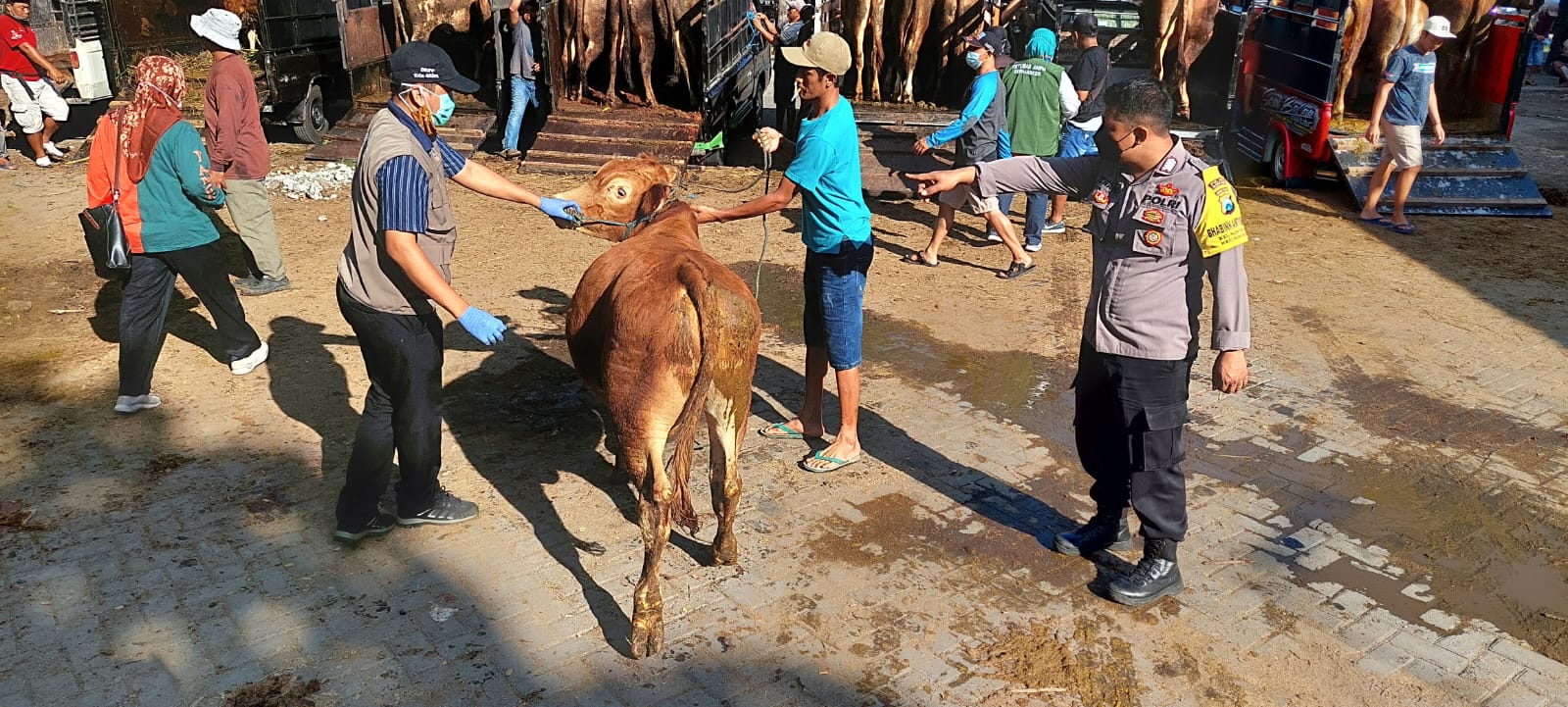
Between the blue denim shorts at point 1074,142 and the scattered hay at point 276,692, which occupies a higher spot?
the blue denim shorts at point 1074,142

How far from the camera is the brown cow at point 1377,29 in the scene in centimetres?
1034

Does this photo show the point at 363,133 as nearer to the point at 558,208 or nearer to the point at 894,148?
the point at 894,148

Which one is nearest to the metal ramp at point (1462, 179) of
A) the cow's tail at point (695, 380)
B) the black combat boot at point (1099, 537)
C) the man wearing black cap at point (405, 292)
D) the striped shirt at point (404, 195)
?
the black combat boot at point (1099, 537)

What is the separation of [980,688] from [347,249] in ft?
9.12

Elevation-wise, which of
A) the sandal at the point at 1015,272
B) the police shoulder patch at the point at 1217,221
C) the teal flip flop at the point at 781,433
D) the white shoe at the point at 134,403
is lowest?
the teal flip flop at the point at 781,433

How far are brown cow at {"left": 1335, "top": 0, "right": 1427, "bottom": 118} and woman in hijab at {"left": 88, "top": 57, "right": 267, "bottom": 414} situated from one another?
958cm

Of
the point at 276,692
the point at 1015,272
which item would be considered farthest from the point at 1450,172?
the point at 276,692

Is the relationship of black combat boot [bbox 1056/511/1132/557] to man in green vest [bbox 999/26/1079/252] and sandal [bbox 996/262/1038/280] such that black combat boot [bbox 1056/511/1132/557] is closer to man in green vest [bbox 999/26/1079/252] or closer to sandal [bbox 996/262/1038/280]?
sandal [bbox 996/262/1038/280]

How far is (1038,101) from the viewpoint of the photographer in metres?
8.55

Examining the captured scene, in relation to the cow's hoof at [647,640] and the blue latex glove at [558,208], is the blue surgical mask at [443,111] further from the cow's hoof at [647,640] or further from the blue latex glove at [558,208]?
the cow's hoof at [647,640]

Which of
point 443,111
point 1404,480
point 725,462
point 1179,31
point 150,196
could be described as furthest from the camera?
point 1179,31

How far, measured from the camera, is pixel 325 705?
3424mm

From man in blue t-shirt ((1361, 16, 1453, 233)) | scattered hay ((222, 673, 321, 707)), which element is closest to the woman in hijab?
scattered hay ((222, 673, 321, 707))

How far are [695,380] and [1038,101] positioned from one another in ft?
18.8
